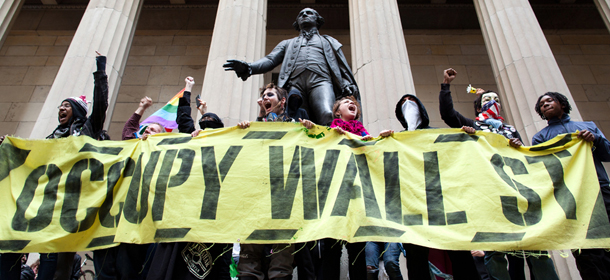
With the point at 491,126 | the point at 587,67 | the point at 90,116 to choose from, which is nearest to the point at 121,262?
the point at 90,116

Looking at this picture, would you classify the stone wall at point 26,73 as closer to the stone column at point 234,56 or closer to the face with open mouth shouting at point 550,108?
the stone column at point 234,56

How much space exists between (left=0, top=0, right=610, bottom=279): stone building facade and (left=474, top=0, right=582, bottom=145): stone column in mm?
22

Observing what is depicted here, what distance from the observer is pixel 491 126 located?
545cm

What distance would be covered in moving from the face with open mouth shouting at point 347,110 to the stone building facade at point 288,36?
201cm

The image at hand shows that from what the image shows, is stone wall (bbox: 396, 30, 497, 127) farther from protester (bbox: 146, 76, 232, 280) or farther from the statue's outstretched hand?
protester (bbox: 146, 76, 232, 280)

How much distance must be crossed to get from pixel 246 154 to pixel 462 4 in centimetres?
1127

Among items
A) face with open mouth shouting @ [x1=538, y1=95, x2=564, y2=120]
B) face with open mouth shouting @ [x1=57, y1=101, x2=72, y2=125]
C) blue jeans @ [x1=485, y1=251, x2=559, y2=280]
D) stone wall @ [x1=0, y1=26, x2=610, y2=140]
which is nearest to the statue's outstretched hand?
face with open mouth shouting @ [x1=57, y1=101, x2=72, y2=125]

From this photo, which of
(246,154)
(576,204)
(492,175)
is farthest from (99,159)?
(576,204)

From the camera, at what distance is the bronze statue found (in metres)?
5.55

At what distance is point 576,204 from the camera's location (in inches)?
151

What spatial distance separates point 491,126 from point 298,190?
306 centimetres

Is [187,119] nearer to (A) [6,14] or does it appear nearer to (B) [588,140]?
(B) [588,140]

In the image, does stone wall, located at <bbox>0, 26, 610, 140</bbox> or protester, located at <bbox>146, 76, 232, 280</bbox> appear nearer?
protester, located at <bbox>146, 76, 232, 280</bbox>

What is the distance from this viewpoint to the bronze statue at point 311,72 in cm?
555
